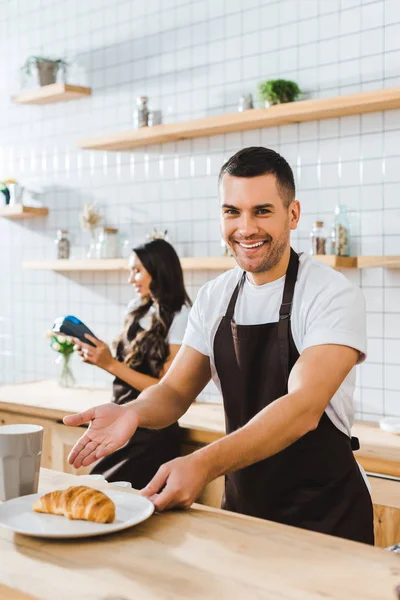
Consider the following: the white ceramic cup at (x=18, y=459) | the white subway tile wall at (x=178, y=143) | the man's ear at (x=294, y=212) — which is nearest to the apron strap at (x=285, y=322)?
the man's ear at (x=294, y=212)

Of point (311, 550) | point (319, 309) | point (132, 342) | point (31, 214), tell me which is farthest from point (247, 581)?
point (31, 214)

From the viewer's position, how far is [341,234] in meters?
3.28

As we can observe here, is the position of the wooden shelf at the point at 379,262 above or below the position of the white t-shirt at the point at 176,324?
above

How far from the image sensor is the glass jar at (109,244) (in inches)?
164

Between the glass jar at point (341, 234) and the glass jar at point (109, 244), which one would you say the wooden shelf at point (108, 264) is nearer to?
the glass jar at point (109, 244)

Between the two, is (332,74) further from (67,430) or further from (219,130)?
(67,430)

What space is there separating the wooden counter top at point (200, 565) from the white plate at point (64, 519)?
0.07 feet

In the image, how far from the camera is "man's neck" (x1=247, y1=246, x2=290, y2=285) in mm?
1953

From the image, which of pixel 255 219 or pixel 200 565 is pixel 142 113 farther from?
pixel 200 565

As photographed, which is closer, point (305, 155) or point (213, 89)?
point (305, 155)

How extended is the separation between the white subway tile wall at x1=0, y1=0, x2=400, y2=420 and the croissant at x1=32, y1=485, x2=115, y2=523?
2114 millimetres

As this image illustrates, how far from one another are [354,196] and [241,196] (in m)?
1.62

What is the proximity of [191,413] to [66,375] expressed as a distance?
1.09m

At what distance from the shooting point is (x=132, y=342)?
3.43 meters
